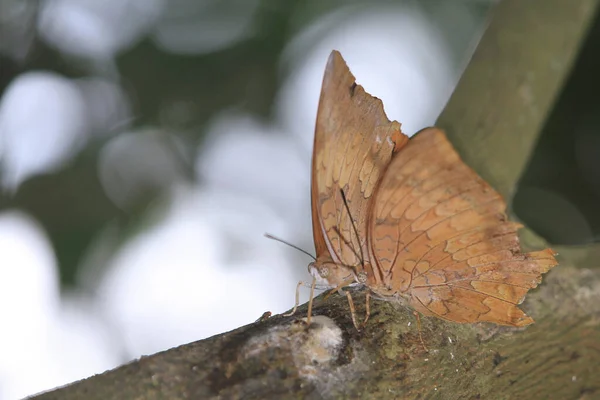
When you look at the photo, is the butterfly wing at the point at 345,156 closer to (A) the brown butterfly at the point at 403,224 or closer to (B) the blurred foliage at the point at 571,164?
(A) the brown butterfly at the point at 403,224

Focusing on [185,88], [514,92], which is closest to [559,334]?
[514,92]

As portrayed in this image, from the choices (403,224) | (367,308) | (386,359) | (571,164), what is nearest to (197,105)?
(571,164)

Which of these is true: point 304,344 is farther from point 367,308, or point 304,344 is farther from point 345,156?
point 345,156

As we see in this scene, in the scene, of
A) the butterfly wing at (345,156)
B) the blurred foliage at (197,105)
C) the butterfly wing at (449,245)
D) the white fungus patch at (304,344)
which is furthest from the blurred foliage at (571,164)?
the white fungus patch at (304,344)

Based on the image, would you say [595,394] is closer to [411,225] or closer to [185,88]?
[411,225]

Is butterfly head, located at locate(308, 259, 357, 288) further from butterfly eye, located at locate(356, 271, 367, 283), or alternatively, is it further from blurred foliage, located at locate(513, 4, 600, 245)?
blurred foliage, located at locate(513, 4, 600, 245)

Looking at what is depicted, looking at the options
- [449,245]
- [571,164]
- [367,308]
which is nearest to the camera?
[367,308]

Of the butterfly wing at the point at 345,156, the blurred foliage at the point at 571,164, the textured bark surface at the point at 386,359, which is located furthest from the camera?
the blurred foliage at the point at 571,164

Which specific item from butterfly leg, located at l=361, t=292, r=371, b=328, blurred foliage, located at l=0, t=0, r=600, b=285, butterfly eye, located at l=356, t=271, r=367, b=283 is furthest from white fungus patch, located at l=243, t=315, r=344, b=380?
blurred foliage, located at l=0, t=0, r=600, b=285
